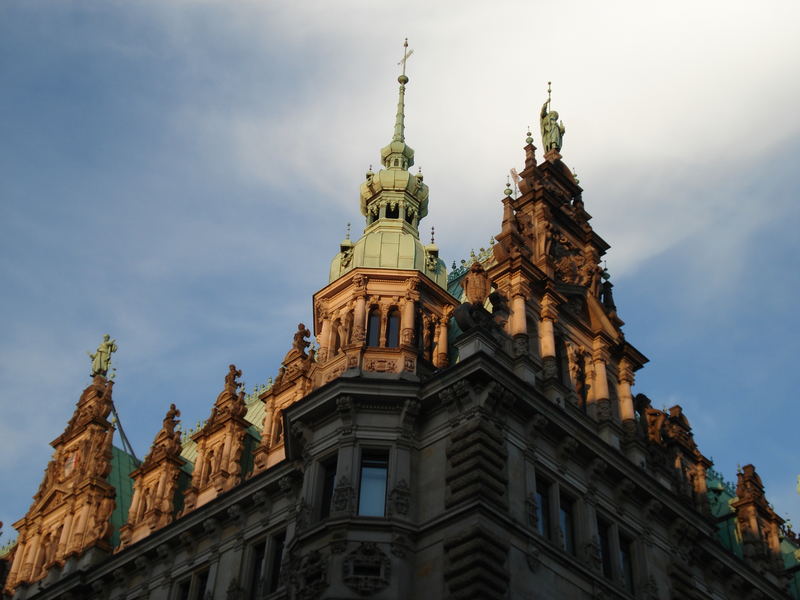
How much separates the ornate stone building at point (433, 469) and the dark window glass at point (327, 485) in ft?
0.21

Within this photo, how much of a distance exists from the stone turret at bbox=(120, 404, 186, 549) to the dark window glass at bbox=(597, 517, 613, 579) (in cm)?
1623

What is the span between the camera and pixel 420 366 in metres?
39.8

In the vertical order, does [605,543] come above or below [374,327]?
below

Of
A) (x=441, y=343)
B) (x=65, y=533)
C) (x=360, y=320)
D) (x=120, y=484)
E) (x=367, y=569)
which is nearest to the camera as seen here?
(x=367, y=569)

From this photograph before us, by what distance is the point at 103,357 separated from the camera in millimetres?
59688

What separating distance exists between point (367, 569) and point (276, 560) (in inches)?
270

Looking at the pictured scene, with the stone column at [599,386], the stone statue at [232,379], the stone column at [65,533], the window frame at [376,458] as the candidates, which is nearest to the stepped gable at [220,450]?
the stone statue at [232,379]

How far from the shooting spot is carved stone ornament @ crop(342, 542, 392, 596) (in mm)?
33312

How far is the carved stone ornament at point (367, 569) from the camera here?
Result: 109 feet

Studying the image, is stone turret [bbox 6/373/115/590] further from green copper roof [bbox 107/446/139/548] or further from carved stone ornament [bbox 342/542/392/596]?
carved stone ornament [bbox 342/542/392/596]

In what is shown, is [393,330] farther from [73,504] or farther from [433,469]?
[73,504]

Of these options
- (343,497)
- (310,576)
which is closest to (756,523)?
(343,497)

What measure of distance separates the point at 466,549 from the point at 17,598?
25.0 metres

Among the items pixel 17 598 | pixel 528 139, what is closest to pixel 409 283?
pixel 528 139
